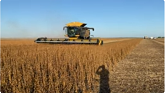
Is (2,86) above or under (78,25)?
under

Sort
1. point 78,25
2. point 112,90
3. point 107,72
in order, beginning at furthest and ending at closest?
point 78,25, point 107,72, point 112,90

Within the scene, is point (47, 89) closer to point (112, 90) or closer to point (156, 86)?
point (112, 90)

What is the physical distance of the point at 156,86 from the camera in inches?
223

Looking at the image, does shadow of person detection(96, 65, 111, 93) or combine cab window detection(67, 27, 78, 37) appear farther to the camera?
combine cab window detection(67, 27, 78, 37)

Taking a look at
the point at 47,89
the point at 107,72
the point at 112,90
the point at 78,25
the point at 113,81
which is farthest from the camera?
the point at 78,25

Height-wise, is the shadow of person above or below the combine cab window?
below

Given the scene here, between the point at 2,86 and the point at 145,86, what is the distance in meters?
3.99

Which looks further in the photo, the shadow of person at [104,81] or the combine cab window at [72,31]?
the combine cab window at [72,31]

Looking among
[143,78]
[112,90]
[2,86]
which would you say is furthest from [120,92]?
[2,86]

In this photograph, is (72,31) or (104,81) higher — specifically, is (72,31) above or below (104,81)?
above

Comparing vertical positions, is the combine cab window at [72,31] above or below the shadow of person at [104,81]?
above

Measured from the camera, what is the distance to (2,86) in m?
4.90

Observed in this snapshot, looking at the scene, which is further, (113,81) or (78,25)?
(78,25)

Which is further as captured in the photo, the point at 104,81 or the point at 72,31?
the point at 72,31
